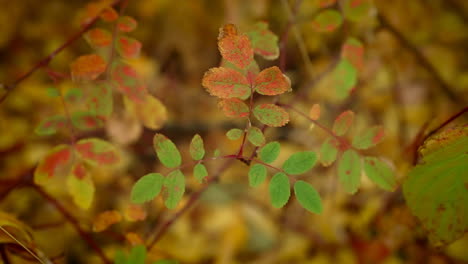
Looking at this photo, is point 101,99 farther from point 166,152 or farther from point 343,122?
point 343,122

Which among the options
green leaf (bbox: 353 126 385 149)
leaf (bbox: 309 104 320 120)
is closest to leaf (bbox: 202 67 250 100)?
leaf (bbox: 309 104 320 120)

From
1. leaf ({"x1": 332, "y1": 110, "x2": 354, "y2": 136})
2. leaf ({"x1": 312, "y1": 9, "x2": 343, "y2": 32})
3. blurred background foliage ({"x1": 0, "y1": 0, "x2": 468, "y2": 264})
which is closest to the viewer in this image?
leaf ({"x1": 332, "y1": 110, "x2": 354, "y2": 136})

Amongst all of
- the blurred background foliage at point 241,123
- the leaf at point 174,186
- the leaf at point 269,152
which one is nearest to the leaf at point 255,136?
the leaf at point 269,152

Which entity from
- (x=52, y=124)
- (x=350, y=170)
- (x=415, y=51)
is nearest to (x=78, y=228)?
(x=52, y=124)

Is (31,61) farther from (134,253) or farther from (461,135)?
(461,135)

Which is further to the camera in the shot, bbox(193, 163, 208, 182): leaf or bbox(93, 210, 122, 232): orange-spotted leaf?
bbox(93, 210, 122, 232): orange-spotted leaf

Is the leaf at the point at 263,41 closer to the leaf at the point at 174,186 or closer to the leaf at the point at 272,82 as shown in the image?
the leaf at the point at 272,82

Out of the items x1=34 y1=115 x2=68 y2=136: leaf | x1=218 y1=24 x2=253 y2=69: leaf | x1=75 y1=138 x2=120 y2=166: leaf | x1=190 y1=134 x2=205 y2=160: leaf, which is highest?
x1=218 y1=24 x2=253 y2=69: leaf

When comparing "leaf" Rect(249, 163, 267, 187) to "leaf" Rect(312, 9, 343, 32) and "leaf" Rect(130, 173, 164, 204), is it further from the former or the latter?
"leaf" Rect(312, 9, 343, 32)
